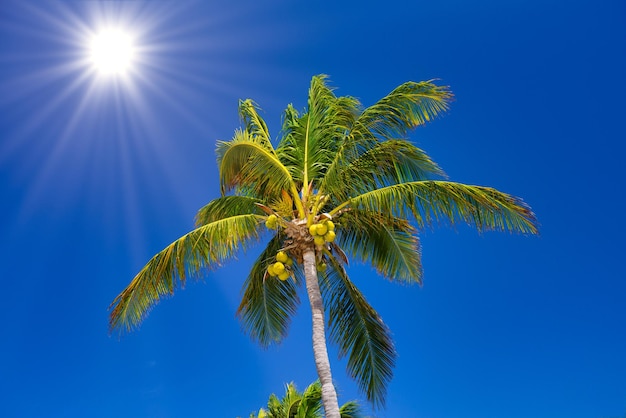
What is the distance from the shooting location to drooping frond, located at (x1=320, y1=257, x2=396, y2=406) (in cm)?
1167

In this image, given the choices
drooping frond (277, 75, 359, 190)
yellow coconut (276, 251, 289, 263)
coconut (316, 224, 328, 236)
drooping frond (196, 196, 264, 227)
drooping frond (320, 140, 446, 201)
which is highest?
drooping frond (277, 75, 359, 190)

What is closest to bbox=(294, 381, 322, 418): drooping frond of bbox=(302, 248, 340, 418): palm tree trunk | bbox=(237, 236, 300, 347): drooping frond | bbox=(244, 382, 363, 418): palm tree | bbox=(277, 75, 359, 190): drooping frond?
bbox=(244, 382, 363, 418): palm tree

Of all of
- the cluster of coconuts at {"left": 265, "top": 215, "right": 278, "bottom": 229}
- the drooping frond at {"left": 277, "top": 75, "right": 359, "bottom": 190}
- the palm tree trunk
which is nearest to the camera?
the palm tree trunk

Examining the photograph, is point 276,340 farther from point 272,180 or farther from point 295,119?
point 295,119

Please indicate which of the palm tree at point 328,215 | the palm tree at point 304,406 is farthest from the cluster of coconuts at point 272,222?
the palm tree at point 304,406

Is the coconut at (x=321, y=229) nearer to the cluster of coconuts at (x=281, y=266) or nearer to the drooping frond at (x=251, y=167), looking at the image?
the cluster of coconuts at (x=281, y=266)

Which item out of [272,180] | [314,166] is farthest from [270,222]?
[314,166]

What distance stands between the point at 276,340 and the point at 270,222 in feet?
12.1

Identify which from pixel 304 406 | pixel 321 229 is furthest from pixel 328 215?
pixel 304 406

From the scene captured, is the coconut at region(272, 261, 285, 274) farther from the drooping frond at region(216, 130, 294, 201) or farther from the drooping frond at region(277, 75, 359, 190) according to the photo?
the drooping frond at region(277, 75, 359, 190)

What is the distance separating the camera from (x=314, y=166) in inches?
476

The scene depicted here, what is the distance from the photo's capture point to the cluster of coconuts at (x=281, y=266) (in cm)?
1030

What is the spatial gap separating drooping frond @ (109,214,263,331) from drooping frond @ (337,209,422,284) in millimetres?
2683

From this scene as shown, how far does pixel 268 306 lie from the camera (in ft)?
41.3
